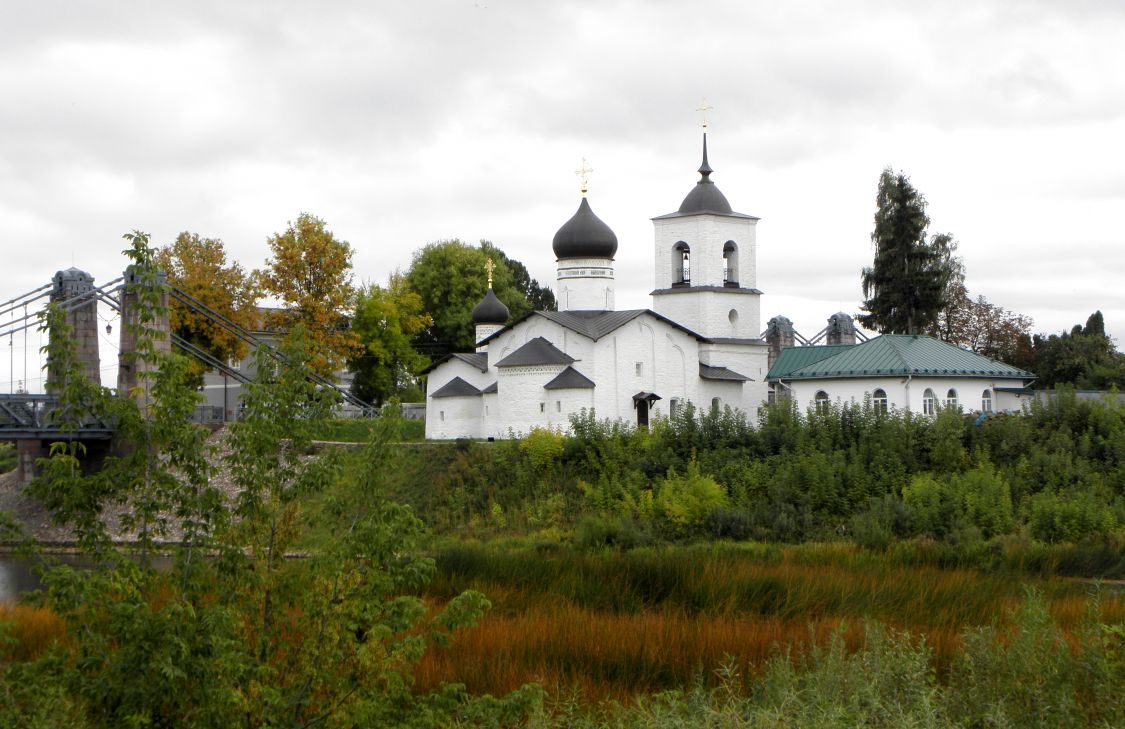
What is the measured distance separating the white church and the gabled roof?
0.07 m

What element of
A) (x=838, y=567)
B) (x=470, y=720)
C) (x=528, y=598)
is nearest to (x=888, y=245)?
(x=838, y=567)

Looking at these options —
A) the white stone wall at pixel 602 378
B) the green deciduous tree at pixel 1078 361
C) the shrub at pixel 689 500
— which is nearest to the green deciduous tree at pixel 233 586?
the shrub at pixel 689 500

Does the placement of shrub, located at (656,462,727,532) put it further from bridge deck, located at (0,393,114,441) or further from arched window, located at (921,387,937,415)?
bridge deck, located at (0,393,114,441)

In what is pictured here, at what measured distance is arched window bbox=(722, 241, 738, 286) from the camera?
50.3 meters

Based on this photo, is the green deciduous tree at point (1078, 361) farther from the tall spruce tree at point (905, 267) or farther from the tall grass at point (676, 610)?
the tall grass at point (676, 610)

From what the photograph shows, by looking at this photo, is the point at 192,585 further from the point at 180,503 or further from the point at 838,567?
the point at 838,567

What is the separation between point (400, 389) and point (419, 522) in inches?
2239

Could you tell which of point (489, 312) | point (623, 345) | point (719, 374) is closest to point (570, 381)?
point (623, 345)

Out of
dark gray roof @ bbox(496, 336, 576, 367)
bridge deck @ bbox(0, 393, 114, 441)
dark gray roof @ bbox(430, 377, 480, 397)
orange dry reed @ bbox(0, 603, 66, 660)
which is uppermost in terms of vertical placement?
dark gray roof @ bbox(496, 336, 576, 367)

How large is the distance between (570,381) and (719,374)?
736 cm

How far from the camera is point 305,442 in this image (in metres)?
9.02

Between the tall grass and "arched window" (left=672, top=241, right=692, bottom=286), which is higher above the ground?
"arched window" (left=672, top=241, right=692, bottom=286)

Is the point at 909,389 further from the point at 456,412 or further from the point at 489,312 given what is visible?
the point at 489,312

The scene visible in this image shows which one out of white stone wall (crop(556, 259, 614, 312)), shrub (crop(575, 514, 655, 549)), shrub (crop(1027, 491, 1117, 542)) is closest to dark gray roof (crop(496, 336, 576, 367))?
white stone wall (crop(556, 259, 614, 312))
